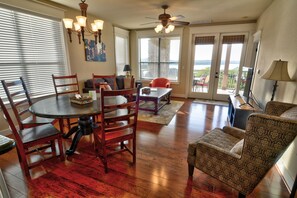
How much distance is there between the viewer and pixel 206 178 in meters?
1.85

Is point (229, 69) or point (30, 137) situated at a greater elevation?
point (229, 69)

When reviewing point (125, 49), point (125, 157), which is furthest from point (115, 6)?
point (125, 157)

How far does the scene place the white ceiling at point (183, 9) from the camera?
332 centimetres

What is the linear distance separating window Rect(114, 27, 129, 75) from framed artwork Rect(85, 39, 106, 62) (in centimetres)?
85

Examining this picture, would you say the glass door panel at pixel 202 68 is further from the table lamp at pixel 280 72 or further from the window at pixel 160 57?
the table lamp at pixel 280 72

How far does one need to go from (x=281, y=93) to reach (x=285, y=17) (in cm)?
123

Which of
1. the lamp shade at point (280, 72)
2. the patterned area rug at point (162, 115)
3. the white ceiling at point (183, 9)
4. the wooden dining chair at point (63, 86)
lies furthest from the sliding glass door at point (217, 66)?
the wooden dining chair at point (63, 86)

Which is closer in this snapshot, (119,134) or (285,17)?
(119,134)

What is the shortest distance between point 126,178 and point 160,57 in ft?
16.6

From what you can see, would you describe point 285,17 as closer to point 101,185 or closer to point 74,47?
point 101,185

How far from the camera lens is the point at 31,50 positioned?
312 cm

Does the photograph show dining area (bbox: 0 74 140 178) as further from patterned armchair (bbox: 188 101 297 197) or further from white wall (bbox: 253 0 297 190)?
white wall (bbox: 253 0 297 190)

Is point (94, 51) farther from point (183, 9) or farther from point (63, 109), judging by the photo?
point (63, 109)

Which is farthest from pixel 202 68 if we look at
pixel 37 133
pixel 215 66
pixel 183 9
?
pixel 37 133
